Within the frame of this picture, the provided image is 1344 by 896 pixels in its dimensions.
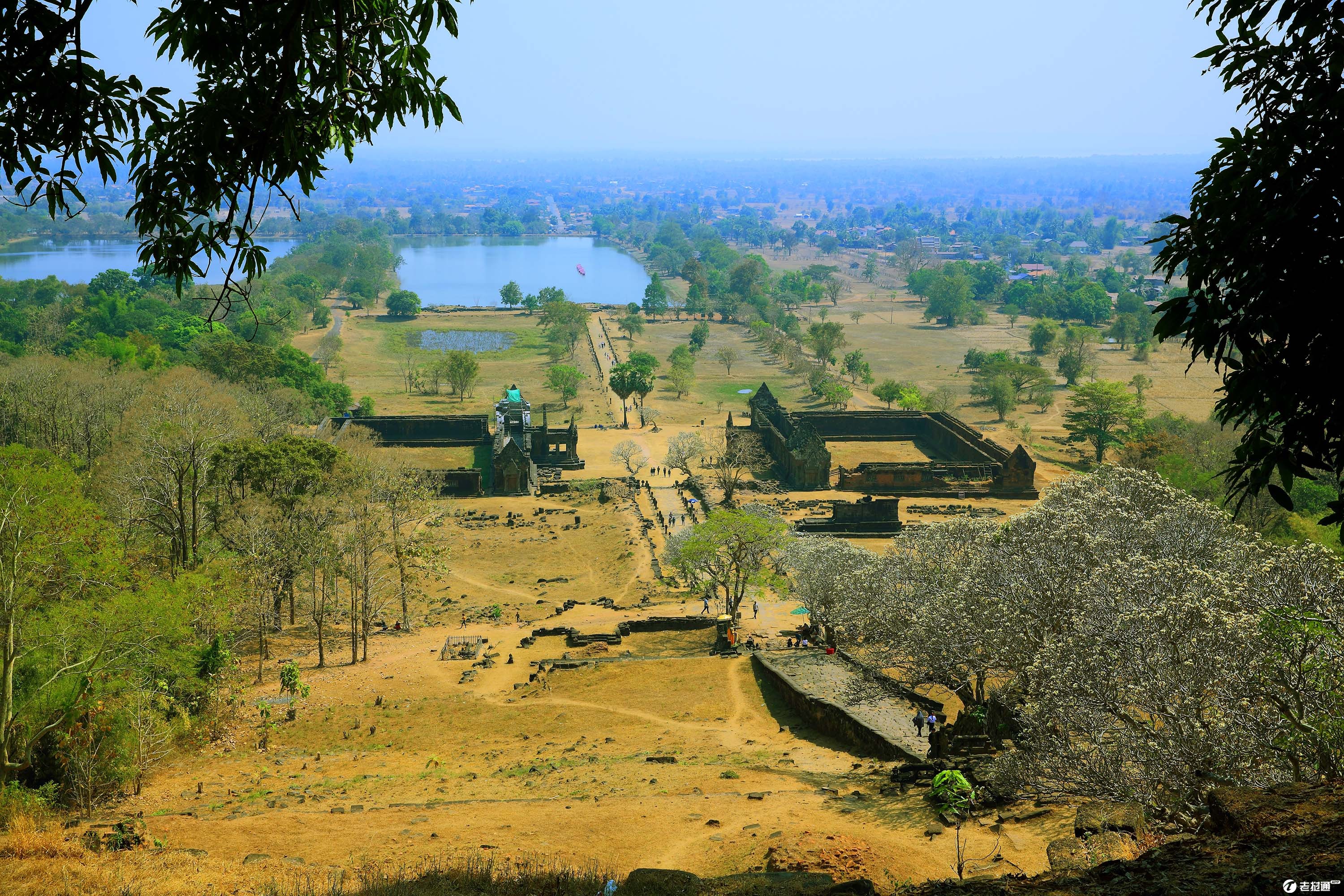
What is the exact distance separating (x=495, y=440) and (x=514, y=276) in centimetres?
11051

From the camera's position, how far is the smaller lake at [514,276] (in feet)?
422

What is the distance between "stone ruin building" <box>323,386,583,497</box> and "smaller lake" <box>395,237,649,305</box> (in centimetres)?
6361

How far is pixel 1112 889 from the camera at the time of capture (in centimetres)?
661

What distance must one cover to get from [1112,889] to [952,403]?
2309 inches

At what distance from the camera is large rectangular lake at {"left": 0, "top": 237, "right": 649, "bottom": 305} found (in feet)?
423

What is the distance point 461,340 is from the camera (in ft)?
293

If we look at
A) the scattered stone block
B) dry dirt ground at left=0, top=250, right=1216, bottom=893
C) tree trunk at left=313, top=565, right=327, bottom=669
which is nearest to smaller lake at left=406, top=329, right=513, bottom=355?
dry dirt ground at left=0, top=250, right=1216, bottom=893

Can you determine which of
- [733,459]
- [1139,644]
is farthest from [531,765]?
[733,459]

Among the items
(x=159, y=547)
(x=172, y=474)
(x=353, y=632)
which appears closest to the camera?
(x=353, y=632)

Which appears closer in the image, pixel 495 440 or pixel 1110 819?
pixel 1110 819

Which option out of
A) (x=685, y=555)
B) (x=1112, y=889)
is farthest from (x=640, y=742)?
(x=1112, y=889)

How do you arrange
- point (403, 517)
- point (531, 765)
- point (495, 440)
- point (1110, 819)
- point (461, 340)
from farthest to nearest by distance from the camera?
point (461, 340)
point (495, 440)
point (403, 517)
point (531, 765)
point (1110, 819)

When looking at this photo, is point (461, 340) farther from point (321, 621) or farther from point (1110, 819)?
point (1110, 819)

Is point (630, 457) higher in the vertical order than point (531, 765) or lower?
lower
